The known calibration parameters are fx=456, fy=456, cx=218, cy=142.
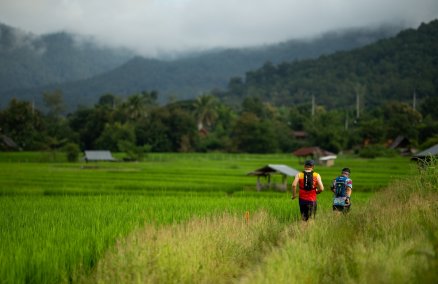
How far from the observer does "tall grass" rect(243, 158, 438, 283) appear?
20.2 feet

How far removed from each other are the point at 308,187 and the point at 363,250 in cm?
392

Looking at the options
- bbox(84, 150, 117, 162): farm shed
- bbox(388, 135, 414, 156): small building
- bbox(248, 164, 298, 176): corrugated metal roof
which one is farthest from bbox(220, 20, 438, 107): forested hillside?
bbox(248, 164, 298, 176): corrugated metal roof

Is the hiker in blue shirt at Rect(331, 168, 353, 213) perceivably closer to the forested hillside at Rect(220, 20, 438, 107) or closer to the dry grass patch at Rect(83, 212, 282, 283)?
the dry grass patch at Rect(83, 212, 282, 283)

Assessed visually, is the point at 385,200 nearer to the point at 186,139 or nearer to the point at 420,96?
the point at 186,139

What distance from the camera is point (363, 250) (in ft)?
22.7

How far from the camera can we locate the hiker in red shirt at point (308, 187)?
10742mm

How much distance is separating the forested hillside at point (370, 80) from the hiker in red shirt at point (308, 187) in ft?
423

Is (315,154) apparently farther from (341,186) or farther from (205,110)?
(341,186)

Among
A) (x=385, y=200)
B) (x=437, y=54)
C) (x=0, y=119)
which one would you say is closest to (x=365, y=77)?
(x=437, y=54)

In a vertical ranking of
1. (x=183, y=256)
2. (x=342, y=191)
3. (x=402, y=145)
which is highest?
(x=402, y=145)

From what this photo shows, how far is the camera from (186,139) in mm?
79562

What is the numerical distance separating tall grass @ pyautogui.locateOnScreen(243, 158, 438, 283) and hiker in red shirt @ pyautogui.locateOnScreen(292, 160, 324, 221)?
678 mm

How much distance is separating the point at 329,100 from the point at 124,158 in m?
103

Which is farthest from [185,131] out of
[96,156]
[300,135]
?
[96,156]
